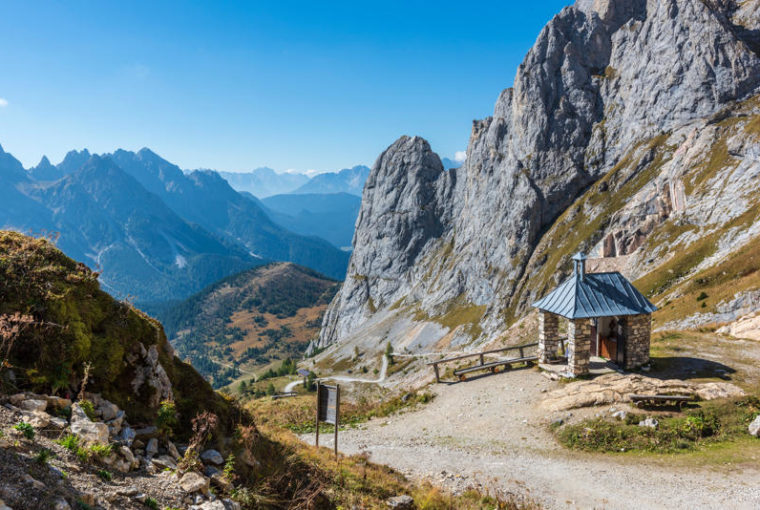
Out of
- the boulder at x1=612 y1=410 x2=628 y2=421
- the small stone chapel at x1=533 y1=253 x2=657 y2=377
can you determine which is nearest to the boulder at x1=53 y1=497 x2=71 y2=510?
the boulder at x1=612 y1=410 x2=628 y2=421

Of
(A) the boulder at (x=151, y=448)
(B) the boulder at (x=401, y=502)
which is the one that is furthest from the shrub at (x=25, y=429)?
(B) the boulder at (x=401, y=502)

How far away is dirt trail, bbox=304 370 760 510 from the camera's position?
46.2ft

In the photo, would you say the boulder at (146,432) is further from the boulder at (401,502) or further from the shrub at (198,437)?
the boulder at (401,502)

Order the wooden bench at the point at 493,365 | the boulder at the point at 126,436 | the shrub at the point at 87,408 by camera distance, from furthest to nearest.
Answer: the wooden bench at the point at 493,365
the boulder at the point at 126,436
the shrub at the point at 87,408

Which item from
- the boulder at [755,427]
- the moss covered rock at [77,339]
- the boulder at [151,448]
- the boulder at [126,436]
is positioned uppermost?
the moss covered rock at [77,339]

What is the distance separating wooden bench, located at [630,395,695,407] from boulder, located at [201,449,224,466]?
1919 centimetres

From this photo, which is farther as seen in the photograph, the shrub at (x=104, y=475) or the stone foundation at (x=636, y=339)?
the stone foundation at (x=636, y=339)

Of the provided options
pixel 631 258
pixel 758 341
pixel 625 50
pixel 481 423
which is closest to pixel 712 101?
pixel 625 50

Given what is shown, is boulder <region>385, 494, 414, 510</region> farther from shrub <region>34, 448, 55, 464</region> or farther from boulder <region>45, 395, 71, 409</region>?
shrub <region>34, 448, 55, 464</region>

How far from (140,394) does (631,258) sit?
89900 mm

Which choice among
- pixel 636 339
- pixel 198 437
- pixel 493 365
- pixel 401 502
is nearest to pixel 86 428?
pixel 198 437

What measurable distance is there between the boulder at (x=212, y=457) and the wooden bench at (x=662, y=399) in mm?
19190

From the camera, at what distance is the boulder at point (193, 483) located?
26.6 ft

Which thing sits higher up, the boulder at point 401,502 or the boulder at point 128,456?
the boulder at point 128,456
